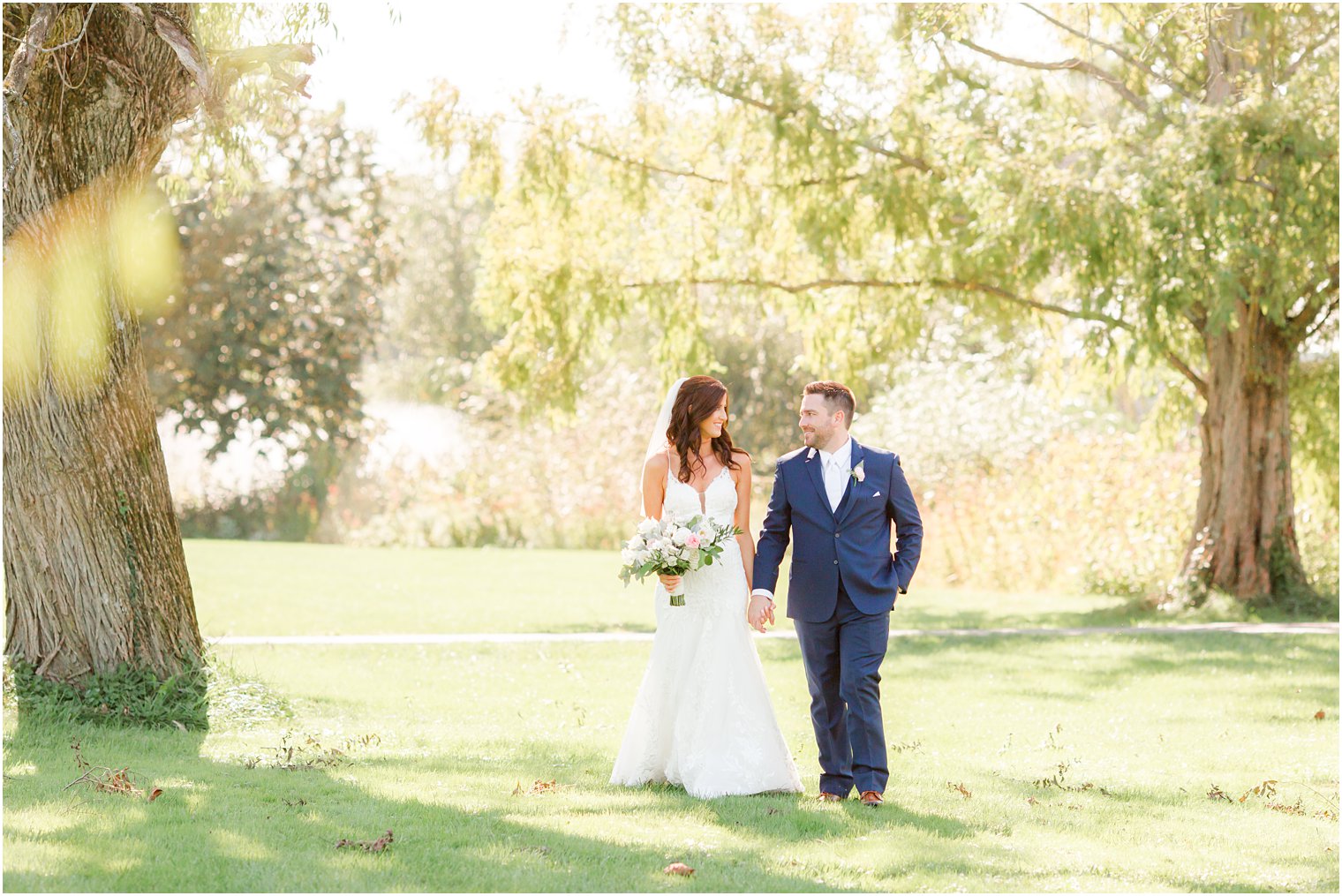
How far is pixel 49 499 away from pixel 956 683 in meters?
6.62

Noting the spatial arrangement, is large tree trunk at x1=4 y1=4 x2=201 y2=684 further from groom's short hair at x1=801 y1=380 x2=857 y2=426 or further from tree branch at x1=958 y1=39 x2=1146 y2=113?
tree branch at x1=958 y1=39 x2=1146 y2=113

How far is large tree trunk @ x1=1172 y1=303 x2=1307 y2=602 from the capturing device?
1520 cm

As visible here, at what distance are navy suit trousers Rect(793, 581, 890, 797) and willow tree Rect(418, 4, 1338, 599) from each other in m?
6.90

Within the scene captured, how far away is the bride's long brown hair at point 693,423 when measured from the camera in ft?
22.6

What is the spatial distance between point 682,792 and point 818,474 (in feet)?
5.35

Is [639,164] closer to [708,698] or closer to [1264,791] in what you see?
[708,698]

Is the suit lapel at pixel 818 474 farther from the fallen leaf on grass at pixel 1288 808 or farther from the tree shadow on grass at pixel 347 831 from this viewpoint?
the fallen leaf on grass at pixel 1288 808

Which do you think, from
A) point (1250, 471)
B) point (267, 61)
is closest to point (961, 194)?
point (1250, 471)

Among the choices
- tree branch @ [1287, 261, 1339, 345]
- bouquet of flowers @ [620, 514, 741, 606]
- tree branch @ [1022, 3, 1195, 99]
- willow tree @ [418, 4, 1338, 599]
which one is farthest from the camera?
tree branch @ [1287, 261, 1339, 345]

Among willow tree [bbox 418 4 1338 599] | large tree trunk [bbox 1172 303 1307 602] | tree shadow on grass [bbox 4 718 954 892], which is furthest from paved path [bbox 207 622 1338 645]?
tree shadow on grass [bbox 4 718 954 892]

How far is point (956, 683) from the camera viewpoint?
11250 mm

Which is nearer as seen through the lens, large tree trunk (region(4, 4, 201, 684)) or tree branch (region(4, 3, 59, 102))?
tree branch (region(4, 3, 59, 102))

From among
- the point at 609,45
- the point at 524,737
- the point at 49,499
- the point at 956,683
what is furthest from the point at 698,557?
the point at 609,45

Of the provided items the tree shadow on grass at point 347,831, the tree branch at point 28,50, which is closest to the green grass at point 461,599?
the tree shadow on grass at point 347,831
